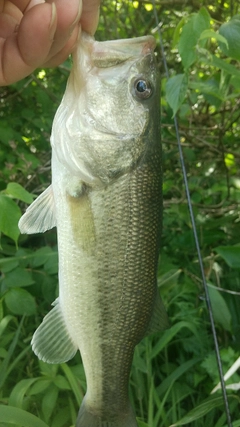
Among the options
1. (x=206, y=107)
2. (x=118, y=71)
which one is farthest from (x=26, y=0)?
(x=206, y=107)

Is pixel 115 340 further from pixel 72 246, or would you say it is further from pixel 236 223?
pixel 236 223

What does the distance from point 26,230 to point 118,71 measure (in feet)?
1.67

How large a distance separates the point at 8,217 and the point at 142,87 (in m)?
0.61

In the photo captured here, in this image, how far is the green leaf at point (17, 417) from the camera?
54.2 inches

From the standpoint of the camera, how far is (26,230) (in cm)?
128

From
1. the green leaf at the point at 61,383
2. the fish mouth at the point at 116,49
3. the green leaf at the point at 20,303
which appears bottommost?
the green leaf at the point at 61,383

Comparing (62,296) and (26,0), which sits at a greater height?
(26,0)

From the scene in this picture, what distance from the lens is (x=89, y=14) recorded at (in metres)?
1.21

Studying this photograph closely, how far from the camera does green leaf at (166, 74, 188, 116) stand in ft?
4.99

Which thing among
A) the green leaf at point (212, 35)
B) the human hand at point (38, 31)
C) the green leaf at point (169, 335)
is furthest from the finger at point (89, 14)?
the green leaf at point (169, 335)

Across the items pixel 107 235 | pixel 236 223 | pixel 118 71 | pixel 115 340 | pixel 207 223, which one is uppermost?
pixel 118 71

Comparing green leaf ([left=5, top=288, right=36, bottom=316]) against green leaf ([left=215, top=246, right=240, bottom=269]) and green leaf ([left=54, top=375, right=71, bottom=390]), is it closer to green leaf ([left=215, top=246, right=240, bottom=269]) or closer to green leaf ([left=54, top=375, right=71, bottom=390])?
green leaf ([left=54, top=375, right=71, bottom=390])

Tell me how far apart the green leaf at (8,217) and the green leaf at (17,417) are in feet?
1.74

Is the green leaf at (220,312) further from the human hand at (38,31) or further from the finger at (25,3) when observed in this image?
the finger at (25,3)
